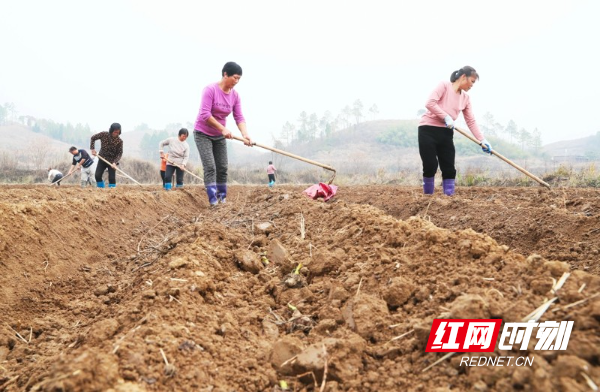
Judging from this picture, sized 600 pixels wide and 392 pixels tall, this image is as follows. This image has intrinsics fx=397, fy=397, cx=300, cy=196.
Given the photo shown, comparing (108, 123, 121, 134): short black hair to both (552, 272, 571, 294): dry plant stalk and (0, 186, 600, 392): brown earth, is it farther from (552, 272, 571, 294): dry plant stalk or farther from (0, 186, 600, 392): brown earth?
(552, 272, 571, 294): dry plant stalk

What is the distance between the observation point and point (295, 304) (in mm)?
2033

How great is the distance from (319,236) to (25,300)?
2059 millimetres

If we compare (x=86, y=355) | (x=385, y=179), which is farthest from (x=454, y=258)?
(x=385, y=179)

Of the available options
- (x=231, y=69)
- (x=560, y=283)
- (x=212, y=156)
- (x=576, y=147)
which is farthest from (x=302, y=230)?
(x=576, y=147)

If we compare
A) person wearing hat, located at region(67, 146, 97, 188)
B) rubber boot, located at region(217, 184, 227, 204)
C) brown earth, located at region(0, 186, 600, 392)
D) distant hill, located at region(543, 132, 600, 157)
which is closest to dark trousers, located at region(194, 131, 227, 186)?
rubber boot, located at region(217, 184, 227, 204)

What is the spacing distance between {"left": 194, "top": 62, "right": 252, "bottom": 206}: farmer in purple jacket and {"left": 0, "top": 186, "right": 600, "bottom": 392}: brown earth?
2.20 metres

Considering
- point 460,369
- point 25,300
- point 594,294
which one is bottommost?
point 25,300

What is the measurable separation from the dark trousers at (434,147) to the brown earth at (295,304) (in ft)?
5.82

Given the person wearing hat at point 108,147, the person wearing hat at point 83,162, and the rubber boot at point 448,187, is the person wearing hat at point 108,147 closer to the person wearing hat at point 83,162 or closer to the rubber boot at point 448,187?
the person wearing hat at point 83,162

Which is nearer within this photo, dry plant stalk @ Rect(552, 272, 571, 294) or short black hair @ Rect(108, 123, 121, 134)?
dry plant stalk @ Rect(552, 272, 571, 294)

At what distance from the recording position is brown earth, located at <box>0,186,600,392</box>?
1.27m

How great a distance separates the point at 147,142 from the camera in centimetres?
9706

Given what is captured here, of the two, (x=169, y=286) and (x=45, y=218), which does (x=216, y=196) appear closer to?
(x=45, y=218)

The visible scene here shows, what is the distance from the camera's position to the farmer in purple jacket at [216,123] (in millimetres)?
5168
